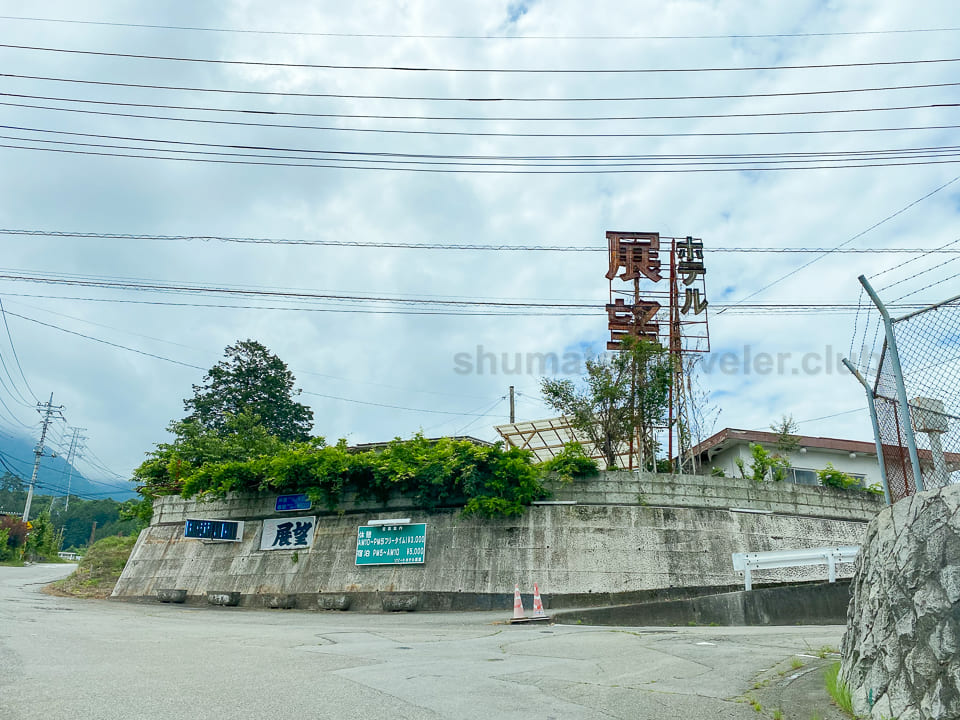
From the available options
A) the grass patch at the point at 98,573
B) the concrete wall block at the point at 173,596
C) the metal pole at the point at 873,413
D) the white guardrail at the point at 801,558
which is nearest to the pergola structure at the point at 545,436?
the white guardrail at the point at 801,558

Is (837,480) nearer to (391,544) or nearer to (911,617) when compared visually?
(391,544)

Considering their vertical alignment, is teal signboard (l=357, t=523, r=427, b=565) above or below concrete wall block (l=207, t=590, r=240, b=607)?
above

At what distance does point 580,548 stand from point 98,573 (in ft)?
60.8

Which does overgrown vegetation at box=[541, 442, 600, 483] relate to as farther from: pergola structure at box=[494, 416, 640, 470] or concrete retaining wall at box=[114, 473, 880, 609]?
pergola structure at box=[494, 416, 640, 470]

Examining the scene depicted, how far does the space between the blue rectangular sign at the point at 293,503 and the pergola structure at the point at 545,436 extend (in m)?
6.48

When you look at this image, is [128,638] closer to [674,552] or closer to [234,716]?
[234,716]

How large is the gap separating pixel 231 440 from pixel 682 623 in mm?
20549

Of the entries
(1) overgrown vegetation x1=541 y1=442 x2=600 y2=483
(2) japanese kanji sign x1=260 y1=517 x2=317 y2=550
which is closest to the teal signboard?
(2) japanese kanji sign x1=260 y1=517 x2=317 y2=550

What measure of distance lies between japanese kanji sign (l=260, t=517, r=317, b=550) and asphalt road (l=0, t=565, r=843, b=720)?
7.55 m

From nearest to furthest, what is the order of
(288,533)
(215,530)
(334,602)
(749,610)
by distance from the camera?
(749,610) → (334,602) → (215,530) → (288,533)

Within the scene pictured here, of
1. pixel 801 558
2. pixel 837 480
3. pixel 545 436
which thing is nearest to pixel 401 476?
pixel 545 436

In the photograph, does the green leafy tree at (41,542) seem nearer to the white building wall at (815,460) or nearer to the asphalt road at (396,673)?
the asphalt road at (396,673)

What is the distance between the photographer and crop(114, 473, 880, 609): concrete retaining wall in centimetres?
1634

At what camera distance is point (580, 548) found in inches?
655
